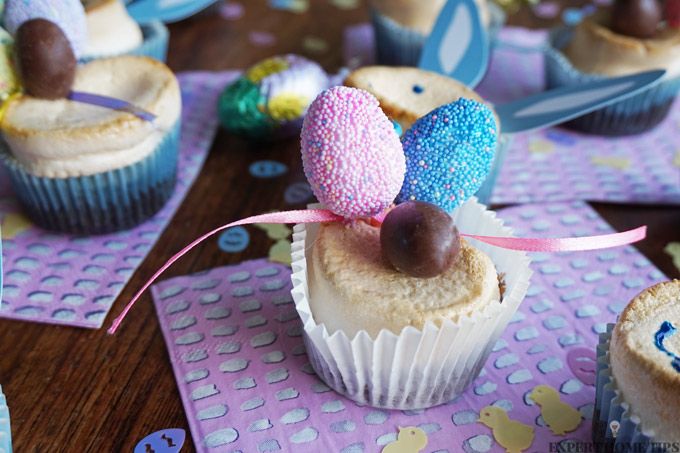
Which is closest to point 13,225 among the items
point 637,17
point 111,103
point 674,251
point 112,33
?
point 111,103

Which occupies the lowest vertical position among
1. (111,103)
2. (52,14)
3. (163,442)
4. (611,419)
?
(163,442)

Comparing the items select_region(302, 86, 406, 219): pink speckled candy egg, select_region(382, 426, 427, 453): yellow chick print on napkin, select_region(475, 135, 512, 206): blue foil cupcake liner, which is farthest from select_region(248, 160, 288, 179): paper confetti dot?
select_region(382, 426, 427, 453): yellow chick print on napkin

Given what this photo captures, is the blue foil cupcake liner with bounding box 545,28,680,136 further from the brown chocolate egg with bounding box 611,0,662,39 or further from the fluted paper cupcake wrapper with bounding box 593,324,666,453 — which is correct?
the fluted paper cupcake wrapper with bounding box 593,324,666,453

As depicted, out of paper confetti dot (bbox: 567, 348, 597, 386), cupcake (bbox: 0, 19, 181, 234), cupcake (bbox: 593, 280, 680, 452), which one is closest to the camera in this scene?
cupcake (bbox: 593, 280, 680, 452)

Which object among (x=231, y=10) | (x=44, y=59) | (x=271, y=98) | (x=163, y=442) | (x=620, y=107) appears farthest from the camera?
(x=231, y=10)

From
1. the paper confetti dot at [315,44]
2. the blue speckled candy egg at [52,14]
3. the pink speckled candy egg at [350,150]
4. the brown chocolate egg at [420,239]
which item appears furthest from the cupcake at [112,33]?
the brown chocolate egg at [420,239]

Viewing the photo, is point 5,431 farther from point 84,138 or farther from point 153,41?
point 153,41

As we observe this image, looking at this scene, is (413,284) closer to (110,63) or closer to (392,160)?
(392,160)
